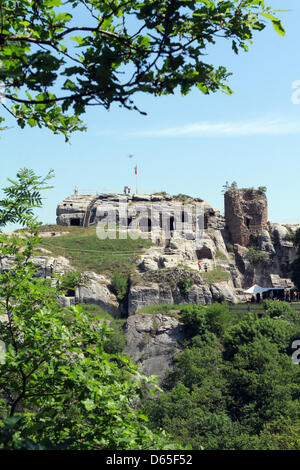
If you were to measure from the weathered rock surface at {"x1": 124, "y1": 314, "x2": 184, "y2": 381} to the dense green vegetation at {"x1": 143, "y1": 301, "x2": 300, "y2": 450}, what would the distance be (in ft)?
3.35

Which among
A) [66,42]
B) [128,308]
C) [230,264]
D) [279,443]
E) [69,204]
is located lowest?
[279,443]

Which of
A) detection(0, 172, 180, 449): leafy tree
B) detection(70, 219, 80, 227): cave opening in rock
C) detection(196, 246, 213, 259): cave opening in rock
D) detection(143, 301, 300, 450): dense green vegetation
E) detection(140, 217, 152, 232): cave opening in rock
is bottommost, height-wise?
detection(143, 301, 300, 450): dense green vegetation

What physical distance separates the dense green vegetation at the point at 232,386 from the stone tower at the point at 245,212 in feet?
59.9

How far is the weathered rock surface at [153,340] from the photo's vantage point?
33.7 meters

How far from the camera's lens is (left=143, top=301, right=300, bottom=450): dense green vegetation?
76.7 feet

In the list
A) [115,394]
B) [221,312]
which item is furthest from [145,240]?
[115,394]

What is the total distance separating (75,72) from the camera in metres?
3.85

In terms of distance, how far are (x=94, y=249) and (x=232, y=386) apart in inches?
972

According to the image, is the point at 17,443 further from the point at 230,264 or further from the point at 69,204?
the point at 69,204

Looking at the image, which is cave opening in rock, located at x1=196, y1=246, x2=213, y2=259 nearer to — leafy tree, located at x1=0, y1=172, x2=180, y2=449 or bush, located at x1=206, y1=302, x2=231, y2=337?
bush, located at x1=206, y1=302, x2=231, y2=337

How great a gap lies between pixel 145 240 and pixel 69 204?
12770 millimetres

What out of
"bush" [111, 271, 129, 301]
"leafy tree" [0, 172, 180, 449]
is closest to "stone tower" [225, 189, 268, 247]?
"bush" [111, 271, 129, 301]

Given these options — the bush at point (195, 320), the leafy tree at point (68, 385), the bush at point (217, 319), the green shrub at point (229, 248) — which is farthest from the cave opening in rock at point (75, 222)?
the leafy tree at point (68, 385)

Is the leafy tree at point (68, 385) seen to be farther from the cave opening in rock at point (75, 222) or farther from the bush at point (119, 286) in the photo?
the cave opening in rock at point (75, 222)
